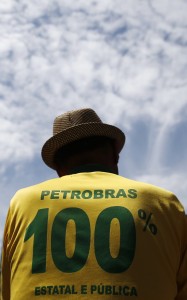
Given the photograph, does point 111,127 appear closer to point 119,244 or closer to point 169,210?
point 169,210

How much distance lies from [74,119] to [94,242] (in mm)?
1327

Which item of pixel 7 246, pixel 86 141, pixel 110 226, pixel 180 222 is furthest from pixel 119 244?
pixel 86 141

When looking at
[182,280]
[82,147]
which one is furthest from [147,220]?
[82,147]

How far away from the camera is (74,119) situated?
4109 mm

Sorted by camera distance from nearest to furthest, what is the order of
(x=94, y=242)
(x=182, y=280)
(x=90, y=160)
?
Result: (x=94, y=242)
(x=182, y=280)
(x=90, y=160)

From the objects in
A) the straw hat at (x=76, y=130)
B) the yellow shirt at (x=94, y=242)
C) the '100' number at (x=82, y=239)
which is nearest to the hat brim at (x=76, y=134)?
the straw hat at (x=76, y=130)

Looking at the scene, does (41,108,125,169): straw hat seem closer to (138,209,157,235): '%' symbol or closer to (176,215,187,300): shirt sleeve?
(138,209,157,235): '%' symbol

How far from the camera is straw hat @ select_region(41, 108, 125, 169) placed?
3.84 metres

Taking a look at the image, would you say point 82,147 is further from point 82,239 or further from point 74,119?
point 82,239

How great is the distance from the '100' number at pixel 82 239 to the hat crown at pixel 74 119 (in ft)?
3.44

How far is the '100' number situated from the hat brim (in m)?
0.78

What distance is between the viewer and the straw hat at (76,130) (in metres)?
3.84

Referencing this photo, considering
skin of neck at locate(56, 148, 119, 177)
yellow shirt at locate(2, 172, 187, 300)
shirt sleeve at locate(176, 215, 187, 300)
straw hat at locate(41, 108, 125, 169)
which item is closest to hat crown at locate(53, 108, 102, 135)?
straw hat at locate(41, 108, 125, 169)

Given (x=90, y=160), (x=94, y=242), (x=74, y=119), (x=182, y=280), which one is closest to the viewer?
(x=94, y=242)
